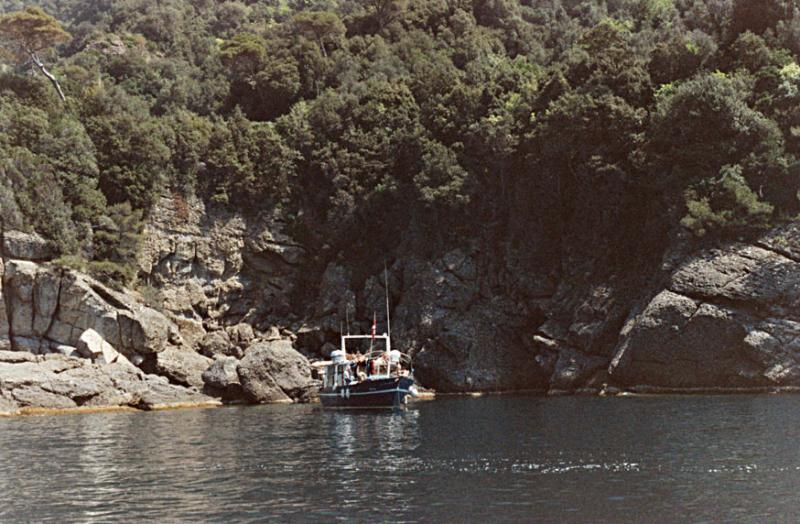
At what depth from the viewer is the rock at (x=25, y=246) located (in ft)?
231

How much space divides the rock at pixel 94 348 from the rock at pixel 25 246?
7.57 metres

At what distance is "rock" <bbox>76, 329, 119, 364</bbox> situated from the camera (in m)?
68.6

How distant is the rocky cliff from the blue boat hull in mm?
10520

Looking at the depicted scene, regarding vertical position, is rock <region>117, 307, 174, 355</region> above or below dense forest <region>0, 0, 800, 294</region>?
below

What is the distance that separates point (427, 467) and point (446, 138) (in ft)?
181

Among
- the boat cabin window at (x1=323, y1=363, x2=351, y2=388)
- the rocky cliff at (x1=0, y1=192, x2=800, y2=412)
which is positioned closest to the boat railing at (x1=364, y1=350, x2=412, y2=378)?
the boat cabin window at (x1=323, y1=363, x2=351, y2=388)

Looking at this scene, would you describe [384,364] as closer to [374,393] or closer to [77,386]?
[374,393]

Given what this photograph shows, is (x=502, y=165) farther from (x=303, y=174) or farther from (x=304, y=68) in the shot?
(x=304, y=68)

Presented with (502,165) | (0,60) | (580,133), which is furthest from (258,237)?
(0,60)

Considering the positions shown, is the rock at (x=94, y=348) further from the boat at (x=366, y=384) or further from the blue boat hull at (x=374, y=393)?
the blue boat hull at (x=374, y=393)

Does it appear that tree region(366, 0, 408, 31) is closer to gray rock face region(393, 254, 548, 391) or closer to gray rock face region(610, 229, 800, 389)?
gray rock face region(393, 254, 548, 391)

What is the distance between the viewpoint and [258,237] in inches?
3401

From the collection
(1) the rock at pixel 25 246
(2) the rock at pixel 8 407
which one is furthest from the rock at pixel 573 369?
(1) the rock at pixel 25 246

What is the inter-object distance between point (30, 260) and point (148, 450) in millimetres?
37079
